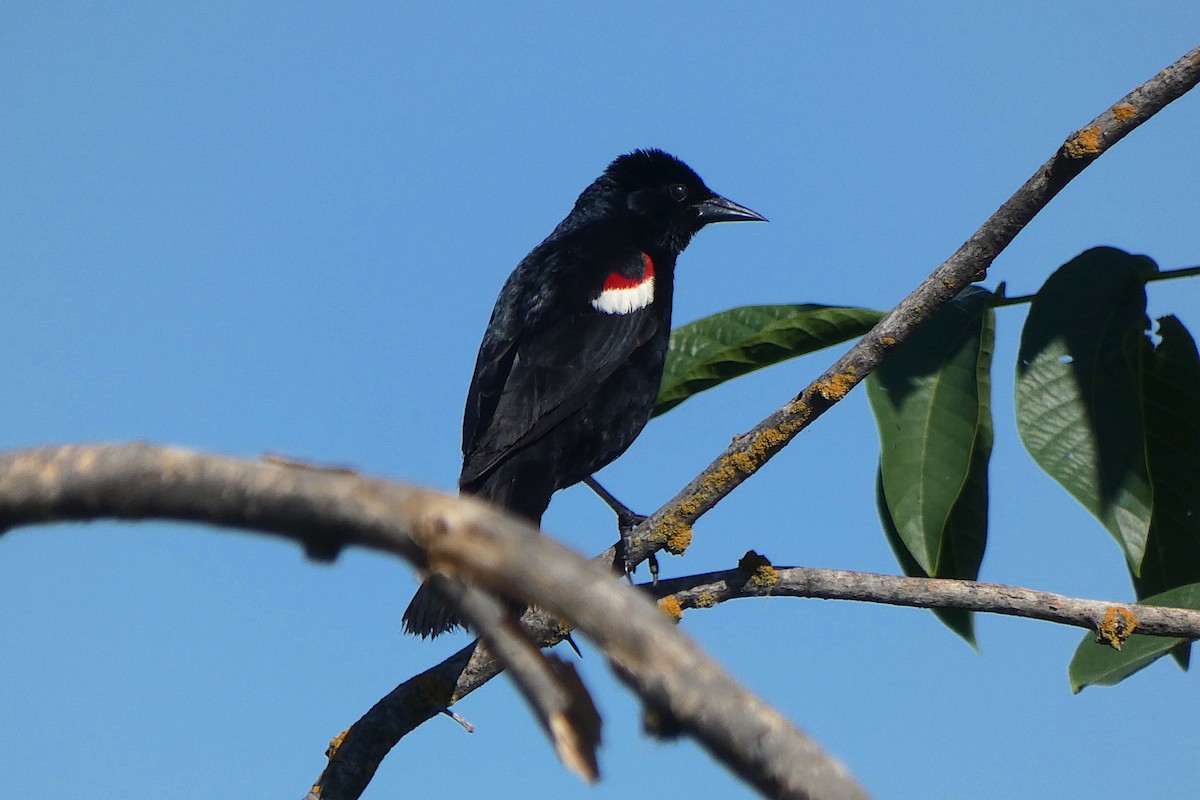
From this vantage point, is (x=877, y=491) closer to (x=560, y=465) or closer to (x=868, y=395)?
(x=868, y=395)

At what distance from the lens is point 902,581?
2.73m

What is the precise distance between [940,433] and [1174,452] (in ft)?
1.99

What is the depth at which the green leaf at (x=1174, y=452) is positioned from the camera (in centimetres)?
285

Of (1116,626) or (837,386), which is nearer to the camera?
(1116,626)

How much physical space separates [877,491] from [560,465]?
146cm

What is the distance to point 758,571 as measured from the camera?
294cm

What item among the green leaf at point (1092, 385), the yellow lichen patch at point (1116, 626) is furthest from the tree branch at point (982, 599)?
the green leaf at point (1092, 385)

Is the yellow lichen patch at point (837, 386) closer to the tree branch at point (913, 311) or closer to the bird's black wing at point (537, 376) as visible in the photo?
the tree branch at point (913, 311)

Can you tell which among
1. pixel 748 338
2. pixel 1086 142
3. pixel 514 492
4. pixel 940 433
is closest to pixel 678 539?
pixel 748 338

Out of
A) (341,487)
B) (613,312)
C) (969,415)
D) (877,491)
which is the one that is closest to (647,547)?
(877,491)

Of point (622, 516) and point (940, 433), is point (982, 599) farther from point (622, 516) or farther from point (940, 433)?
point (622, 516)

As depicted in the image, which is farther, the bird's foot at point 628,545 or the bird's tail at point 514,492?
the bird's tail at point 514,492

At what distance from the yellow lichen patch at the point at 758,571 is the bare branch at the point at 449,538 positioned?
203 cm

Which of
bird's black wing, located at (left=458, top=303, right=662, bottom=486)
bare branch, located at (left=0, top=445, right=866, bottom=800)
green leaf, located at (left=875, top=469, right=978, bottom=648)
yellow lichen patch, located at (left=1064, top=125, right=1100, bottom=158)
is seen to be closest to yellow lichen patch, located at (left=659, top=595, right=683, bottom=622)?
green leaf, located at (left=875, top=469, right=978, bottom=648)
